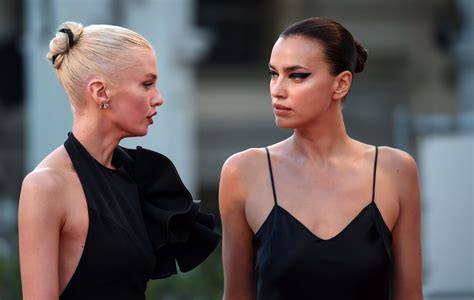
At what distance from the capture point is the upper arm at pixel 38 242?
150 inches

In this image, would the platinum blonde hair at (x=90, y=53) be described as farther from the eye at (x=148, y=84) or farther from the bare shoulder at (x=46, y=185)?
the bare shoulder at (x=46, y=185)

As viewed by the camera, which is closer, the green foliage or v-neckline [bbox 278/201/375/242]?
v-neckline [bbox 278/201/375/242]

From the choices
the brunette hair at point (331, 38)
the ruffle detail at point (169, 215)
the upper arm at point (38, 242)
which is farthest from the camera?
the brunette hair at point (331, 38)

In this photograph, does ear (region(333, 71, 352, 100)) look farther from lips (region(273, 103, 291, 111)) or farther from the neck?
lips (region(273, 103, 291, 111))

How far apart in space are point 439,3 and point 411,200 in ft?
47.7

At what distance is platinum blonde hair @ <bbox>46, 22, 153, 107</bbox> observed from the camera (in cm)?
401

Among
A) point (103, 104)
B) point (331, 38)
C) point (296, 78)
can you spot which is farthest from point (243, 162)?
point (103, 104)

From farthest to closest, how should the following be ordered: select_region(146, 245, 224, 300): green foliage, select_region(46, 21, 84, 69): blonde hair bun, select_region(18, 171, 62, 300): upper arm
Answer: select_region(146, 245, 224, 300): green foliage → select_region(46, 21, 84, 69): blonde hair bun → select_region(18, 171, 62, 300): upper arm

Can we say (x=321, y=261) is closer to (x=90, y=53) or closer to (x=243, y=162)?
(x=243, y=162)

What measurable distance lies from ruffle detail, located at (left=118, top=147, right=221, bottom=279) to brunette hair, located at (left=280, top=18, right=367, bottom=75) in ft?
1.90

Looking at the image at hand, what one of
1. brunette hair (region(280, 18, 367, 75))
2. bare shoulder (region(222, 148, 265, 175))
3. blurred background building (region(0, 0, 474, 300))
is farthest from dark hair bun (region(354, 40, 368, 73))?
Answer: blurred background building (region(0, 0, 474, 300))

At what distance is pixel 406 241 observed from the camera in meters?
4.46

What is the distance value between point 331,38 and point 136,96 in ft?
2.29

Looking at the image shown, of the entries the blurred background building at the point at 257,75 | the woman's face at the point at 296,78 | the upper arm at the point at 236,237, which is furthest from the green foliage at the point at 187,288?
the blurred background building at the point at 257,75
